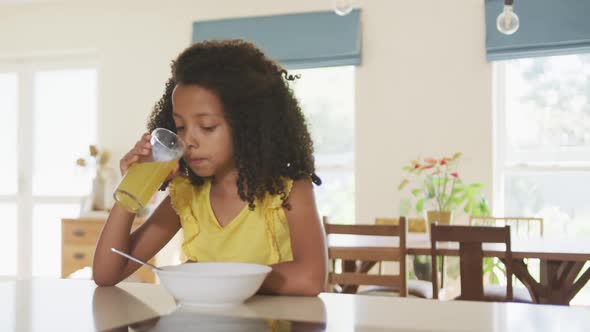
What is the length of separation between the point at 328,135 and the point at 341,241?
1788 millimetres

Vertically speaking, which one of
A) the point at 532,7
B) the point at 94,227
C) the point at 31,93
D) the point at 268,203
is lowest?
the point at 94,227

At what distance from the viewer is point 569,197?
4395mm

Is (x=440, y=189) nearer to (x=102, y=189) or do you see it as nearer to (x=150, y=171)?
(x=102, y=189)

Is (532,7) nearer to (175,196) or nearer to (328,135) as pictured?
(328,135)

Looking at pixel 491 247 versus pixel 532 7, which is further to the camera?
pixel 532 7

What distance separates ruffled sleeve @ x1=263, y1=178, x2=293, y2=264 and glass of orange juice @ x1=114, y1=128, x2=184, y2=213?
0.71 ft

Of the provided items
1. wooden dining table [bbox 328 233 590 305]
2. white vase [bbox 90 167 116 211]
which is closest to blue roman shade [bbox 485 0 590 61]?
wooden dining table [bbox 328 233 590 305]

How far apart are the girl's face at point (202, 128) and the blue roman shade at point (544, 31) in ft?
11.4

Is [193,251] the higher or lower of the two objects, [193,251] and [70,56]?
the lower

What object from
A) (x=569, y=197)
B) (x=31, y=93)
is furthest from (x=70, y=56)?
(x=569, y=197)

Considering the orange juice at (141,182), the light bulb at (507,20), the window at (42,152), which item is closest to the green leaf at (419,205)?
the light bulb at (507,20)

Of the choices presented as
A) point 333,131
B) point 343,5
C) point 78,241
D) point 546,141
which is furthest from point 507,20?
point 78,241

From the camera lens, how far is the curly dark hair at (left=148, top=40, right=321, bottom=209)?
1210mm

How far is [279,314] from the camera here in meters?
0.92
